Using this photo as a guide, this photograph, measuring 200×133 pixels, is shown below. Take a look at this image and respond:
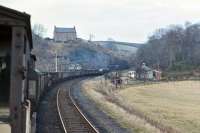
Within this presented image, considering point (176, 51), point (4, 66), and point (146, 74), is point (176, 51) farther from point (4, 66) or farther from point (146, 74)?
point (4, 66)

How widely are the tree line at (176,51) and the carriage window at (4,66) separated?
135008 millimetres

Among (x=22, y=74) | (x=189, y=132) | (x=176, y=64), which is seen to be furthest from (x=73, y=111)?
(x=176, y=64)

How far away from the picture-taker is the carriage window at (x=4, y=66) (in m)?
12.9

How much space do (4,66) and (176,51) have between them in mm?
146410

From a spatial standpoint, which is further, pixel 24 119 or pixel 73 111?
pixel 73 111

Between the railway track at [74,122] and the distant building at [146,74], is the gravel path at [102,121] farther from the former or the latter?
the distant building at [146,74]

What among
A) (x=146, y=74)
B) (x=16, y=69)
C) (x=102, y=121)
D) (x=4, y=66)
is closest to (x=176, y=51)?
(x=146, y=74)

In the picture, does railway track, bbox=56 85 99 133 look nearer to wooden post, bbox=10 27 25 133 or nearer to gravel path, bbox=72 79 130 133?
gravel path, bbox=72 79 130 133

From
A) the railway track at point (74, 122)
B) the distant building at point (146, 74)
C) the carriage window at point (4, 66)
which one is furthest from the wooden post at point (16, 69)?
the distant building at point (146, 74)

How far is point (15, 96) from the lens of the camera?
11.2 metres

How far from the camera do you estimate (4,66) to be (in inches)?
531

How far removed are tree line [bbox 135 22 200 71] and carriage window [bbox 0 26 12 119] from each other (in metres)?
135

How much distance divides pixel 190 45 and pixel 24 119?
151 m

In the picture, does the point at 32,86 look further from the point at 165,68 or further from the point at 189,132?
the point at 165,68
